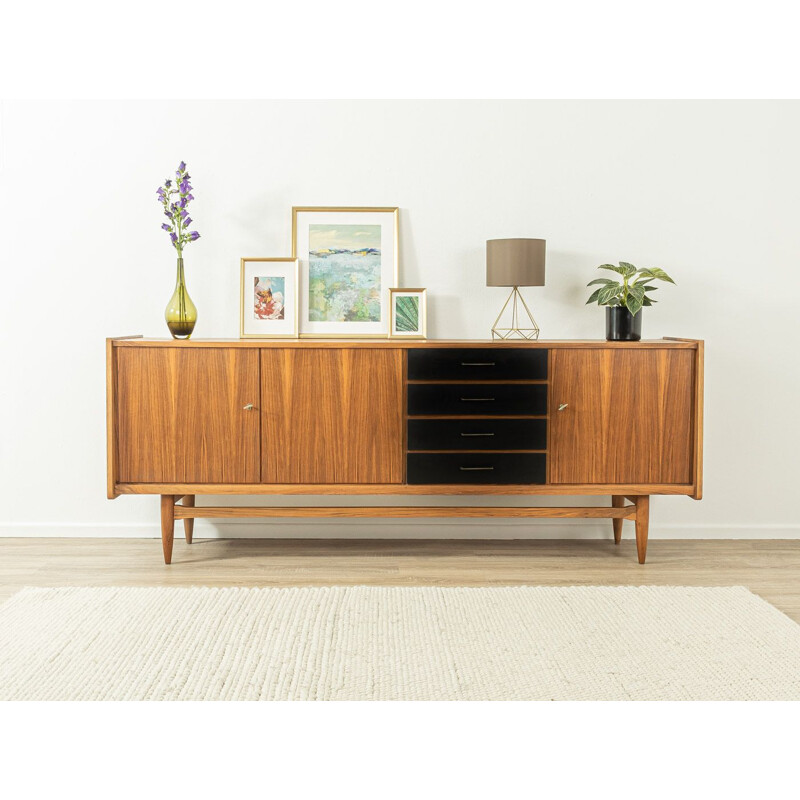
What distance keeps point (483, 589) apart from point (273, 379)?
1.07 metres

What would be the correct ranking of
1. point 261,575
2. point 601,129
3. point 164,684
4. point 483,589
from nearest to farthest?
point 164,684, point 483,589, point 261,575, point 601,129

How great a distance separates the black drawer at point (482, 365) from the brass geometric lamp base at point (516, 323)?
0.40 m

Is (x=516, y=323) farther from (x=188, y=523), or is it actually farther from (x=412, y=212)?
(x=188, y=523)

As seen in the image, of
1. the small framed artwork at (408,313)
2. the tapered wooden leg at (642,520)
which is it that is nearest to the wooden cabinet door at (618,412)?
the tapered wooden leg at (642,520)

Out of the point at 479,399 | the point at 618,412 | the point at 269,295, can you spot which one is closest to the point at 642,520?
the point at 618,412

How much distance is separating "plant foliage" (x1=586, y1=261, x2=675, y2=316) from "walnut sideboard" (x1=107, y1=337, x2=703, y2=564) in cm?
20

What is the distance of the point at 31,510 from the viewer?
353cm

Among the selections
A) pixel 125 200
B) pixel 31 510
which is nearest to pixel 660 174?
pixel 125 200

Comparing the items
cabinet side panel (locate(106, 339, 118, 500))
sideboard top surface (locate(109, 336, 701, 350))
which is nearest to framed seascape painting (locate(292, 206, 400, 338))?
sideboard top surface (locate(109, 336, 701, 350))

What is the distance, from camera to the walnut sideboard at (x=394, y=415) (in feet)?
9.96

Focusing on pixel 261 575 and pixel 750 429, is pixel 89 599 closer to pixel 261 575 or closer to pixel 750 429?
pixel 261 575

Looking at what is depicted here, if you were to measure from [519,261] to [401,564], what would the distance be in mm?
1256

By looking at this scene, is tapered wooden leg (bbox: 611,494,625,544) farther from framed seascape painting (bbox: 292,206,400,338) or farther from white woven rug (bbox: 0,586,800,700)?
framed seascape painting (bbox: 292,206,400,338)

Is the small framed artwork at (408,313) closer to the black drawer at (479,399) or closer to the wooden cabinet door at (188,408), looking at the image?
the black drawer at (479,399)
